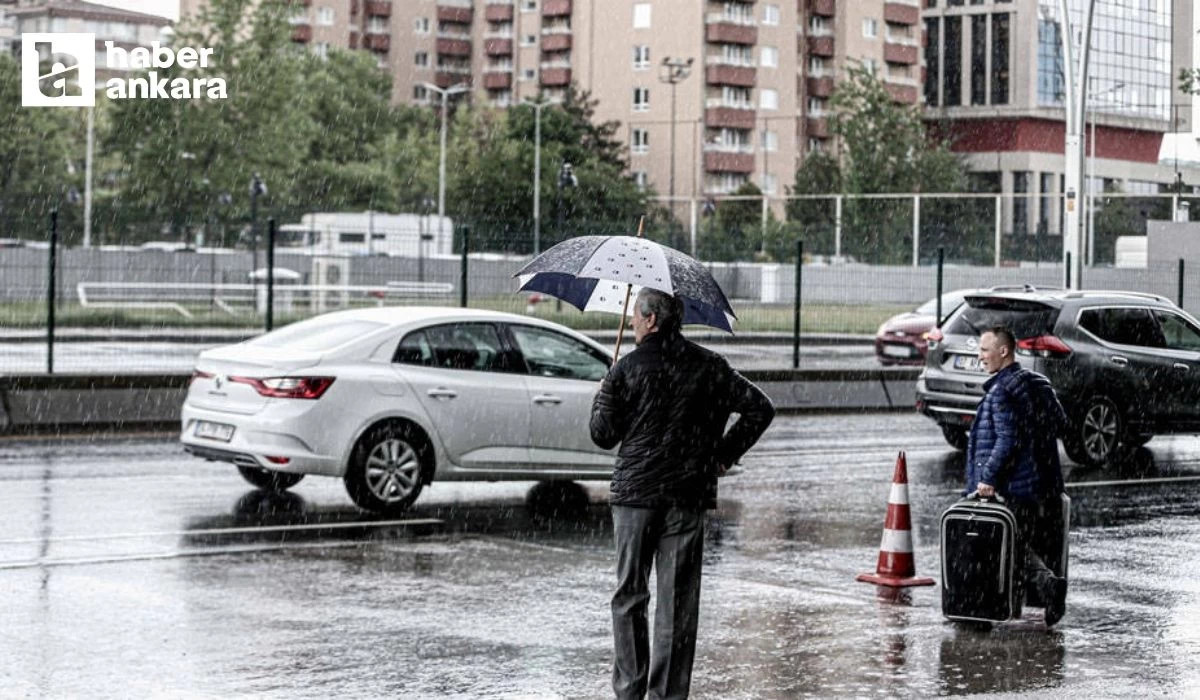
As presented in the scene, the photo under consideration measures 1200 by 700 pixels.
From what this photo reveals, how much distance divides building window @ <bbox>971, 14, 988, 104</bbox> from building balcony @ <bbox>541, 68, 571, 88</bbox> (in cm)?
2859

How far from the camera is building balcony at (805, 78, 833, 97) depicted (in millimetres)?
121625

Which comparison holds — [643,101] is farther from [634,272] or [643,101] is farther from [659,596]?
[659,596]

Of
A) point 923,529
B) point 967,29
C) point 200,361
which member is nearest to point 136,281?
point 200,361

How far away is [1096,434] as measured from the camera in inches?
735

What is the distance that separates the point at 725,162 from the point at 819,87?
409 inches

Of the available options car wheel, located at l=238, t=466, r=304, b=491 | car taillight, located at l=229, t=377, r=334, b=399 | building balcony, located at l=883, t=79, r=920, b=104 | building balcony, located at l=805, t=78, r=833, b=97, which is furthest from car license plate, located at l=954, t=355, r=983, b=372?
building balcony, located at l=883, t=79, r=920, b=104

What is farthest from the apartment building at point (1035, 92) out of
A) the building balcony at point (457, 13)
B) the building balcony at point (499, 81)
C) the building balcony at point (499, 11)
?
the building balcony at point (457, 13)

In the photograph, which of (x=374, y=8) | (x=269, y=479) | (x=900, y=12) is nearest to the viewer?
(x=269, y=479)

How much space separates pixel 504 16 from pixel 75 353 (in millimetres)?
108562

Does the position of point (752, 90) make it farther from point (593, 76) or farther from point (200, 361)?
point (200, 361)

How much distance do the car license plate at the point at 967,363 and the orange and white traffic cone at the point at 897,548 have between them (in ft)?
24.4

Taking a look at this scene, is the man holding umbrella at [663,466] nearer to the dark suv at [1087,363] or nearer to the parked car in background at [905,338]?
the dark suv at [1087,363]

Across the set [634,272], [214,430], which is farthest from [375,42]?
[634,272]

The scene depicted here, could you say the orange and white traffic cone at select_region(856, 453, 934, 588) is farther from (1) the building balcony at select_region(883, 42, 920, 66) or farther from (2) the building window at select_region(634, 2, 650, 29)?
(1) the building balcony at select_region(883, 42, 920, 66)
